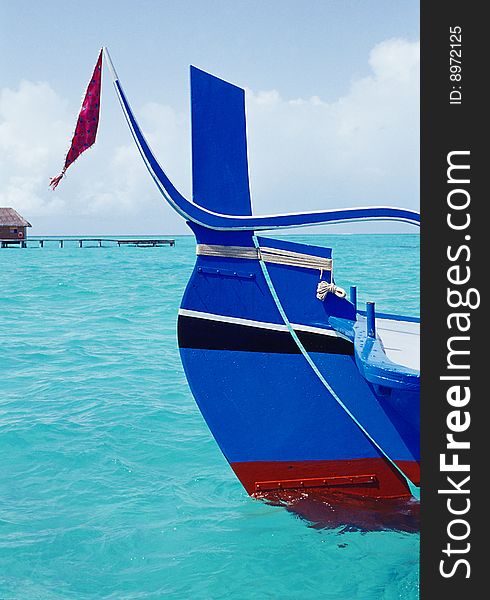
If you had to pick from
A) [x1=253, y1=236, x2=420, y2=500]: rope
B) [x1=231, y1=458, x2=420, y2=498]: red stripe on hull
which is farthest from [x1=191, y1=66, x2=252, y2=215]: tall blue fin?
[x1=231, y1=458, x2=420, y2=498]: red stripe on hull

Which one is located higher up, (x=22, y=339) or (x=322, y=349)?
(x=322, y=349)

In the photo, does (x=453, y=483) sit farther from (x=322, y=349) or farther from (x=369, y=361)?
(x=322, y=349)

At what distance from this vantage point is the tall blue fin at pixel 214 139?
145 inches

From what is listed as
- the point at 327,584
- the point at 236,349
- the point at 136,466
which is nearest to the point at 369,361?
the point at 236,349

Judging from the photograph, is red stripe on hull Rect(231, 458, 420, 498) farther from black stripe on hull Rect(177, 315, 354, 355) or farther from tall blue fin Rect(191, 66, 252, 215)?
tall blue fin Rect(191, 66, 252, 215)

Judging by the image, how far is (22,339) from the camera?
12484 mm

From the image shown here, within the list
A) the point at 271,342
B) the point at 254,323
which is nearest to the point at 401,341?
the point at 271,342

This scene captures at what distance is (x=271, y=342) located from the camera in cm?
388

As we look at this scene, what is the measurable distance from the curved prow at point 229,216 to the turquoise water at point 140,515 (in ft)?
6.45

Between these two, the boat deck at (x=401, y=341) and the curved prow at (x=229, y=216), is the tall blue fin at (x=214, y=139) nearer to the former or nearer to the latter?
the curved prow at (x=229, y=216)

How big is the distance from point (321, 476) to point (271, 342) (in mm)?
966

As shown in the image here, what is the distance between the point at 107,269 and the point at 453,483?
34.9 m

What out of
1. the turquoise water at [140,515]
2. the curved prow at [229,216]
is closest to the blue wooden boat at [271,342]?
the curved prow at [229,216]

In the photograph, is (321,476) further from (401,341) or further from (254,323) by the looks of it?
(254,323)
